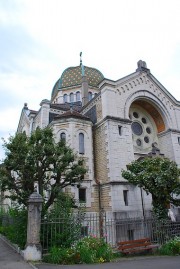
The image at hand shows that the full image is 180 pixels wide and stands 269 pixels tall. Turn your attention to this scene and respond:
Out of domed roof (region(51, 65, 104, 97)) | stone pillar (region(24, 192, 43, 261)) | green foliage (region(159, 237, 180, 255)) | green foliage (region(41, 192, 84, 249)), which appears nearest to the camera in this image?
stone pillar (region(24, 192, 43, 261))

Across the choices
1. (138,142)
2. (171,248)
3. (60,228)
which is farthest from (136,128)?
(60,228)

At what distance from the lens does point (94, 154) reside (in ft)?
75.7

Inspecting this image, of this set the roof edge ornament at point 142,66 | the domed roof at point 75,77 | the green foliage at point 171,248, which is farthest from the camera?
the domed roof at point 75,77

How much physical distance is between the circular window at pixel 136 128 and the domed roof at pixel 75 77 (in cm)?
1623

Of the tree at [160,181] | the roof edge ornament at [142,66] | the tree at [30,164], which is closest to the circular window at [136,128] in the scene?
the roof edge ornament at [142,66]

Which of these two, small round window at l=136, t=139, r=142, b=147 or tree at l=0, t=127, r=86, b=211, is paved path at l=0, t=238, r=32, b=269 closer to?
tree at l=0, t=127, r=86, b=211

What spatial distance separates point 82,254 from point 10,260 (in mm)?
2954

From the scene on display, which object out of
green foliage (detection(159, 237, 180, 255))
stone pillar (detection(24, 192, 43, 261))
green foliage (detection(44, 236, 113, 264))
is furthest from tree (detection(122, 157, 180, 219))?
stone pillar (detection(24, 192, 43, 261))

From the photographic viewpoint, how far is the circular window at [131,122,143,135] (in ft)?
85.2

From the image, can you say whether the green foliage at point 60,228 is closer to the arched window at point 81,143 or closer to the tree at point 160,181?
the tree at point 160,181

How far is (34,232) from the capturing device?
413 inches

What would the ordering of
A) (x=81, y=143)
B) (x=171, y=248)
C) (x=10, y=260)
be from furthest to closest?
(x=81, y=143) → (x=171, y=248) → (x=10, y=260)

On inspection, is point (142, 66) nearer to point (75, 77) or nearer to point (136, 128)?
point (136, 128)

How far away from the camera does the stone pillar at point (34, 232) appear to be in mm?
10164
